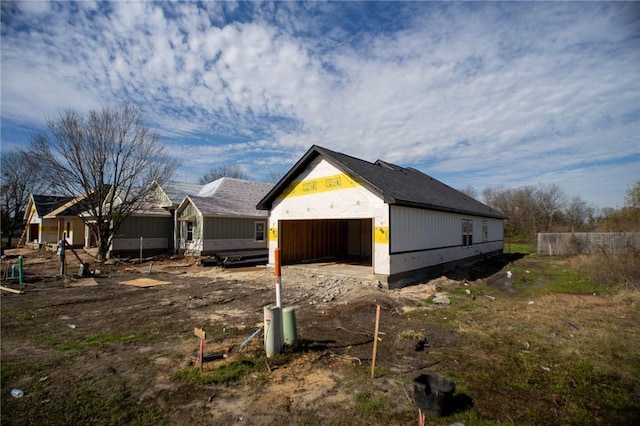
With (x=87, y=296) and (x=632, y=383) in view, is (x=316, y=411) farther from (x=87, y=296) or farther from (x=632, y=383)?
(x=87, y=296)

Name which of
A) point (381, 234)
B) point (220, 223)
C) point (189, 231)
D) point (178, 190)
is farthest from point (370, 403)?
point (178, 190)

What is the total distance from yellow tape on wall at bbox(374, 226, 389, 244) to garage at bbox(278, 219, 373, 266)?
199 inches

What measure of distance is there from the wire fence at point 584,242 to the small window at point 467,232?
983 cm

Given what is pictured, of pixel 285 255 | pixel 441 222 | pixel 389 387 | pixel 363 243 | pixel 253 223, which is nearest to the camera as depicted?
pixel 389 387

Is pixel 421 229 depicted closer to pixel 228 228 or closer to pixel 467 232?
pixel 467 232

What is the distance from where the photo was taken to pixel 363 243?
21.2 metres

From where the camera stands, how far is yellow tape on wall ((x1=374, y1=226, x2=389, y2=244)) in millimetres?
11625

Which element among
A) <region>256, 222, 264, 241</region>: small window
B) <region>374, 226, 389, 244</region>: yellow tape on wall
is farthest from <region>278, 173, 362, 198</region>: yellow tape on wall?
<region>256, 222, 264, 241</region>: small window

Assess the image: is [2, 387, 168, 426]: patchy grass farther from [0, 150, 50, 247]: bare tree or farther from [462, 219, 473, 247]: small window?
[0, 150, 50, 247]: bare tree

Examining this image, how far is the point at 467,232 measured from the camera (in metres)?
19.7

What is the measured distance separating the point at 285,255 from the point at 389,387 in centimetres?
1333

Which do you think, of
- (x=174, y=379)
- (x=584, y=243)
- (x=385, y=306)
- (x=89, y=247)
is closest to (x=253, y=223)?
(x=89, y=247)

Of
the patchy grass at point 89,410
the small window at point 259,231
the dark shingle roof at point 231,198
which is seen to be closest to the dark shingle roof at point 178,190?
the dark shingle roof at point 231,198

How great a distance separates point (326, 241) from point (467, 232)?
339 inches
